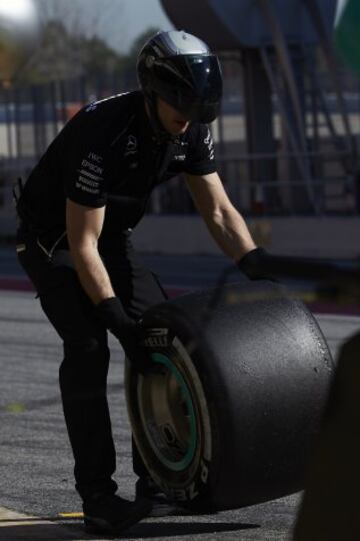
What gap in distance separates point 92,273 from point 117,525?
871mm

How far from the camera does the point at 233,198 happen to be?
24062 millimetres

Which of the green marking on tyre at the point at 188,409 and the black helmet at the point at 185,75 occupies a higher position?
the black helmet at the point at 185,75

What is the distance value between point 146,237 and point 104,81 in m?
3.63

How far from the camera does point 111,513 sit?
16.4 feet

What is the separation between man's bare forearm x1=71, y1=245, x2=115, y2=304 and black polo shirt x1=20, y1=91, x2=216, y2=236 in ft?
0.53

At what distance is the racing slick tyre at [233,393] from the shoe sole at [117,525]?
0.24 m

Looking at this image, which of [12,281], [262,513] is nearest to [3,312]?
[12,281]

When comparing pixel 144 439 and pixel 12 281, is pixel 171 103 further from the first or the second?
pixel 12 281

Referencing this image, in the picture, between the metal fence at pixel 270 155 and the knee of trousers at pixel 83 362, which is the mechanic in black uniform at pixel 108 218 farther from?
the metal fence at pixel 270 155

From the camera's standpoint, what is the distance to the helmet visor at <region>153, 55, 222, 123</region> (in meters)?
4.74

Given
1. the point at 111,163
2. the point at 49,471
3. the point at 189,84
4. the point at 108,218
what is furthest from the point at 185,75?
the point at 49,471

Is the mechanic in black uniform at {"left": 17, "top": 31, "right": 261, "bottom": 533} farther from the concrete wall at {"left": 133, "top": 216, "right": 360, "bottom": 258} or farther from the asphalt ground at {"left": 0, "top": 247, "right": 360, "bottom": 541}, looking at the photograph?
the concrete wall at {"left": 133, "top": 216, "right": 360, "bottom": 258}

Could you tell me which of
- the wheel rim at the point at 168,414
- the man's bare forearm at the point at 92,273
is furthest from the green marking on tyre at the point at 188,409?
the man's bare forearm at the point at 92,273

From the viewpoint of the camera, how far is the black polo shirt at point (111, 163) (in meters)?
4.88
